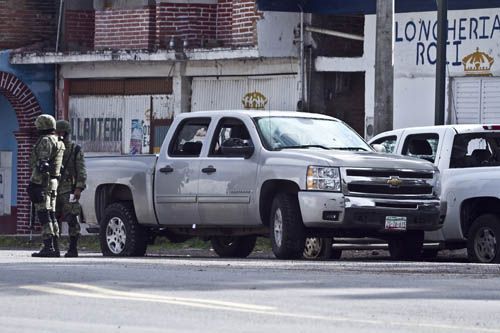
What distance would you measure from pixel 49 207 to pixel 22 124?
48.5ft

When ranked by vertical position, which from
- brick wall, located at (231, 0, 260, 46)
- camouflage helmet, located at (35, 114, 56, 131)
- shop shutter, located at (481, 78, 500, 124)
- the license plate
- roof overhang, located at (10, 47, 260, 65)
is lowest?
the license plate

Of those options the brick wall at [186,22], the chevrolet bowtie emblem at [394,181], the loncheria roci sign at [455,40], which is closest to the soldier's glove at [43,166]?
the chevrolet bowtie emblem at [394,181]

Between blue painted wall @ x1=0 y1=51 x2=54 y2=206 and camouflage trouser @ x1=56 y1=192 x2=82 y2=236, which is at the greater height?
blue painted wall @ x1=0 y1=51 x2=54 y2=206

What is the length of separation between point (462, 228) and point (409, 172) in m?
1.41

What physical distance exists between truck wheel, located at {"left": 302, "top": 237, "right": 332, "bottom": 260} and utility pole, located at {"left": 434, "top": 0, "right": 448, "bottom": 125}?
4284 mm

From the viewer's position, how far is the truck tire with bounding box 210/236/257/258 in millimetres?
21047

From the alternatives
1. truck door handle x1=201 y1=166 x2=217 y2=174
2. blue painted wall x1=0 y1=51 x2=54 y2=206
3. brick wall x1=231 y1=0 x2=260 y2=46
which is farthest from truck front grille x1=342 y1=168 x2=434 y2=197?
blue painted wall x1=0 y1=51 x2=54 y2=206

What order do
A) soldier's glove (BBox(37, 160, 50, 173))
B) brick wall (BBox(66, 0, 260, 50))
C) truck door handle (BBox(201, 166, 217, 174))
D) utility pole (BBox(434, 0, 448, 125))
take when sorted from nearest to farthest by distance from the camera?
truck door handle (BBox(201, 166, 217, 174)) → soldier's glove (BBox(37, 160, 50, 173)) → utility pole (BBox(434, 0, 448, 125)) → brick wall (BBox(66, 0, 260, 50))

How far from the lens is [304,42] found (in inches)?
1152

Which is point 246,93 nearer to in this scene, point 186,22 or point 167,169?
point 186,22

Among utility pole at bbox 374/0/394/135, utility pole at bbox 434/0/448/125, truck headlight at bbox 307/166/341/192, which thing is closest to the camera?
truck headlight at bbox 307/166/341/192

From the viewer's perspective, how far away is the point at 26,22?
34.2 m

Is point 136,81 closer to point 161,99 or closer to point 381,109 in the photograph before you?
point 161,99

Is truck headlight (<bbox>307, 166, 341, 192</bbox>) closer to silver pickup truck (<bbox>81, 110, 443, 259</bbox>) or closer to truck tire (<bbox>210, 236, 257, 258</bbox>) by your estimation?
silver pickup truck (<bbox>81, 110, 443, 259</bbox>)
